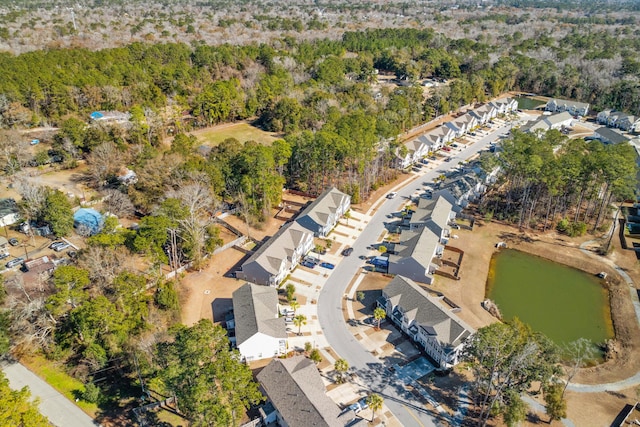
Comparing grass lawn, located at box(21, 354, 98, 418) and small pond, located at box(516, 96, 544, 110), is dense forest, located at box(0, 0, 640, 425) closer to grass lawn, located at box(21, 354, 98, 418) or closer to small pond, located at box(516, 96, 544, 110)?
grass lawn, located at box(21, 354, 98, 418)

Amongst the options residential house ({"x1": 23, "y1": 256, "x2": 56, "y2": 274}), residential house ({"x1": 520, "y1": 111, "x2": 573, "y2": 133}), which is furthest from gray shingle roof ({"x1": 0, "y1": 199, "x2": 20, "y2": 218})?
residential house ({"x1": 520, "y1": 111, "x2": 573, "y2": 133})

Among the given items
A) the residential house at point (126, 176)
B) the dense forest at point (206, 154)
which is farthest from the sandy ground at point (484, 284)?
the residential house at point (126, 176)

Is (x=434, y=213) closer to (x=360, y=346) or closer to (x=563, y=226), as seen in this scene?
(x=563, y=226)

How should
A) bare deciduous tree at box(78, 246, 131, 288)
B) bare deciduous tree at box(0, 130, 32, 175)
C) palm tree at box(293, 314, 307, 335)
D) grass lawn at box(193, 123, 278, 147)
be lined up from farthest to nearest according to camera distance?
grass lawn at box(193, 123, 278, 147), bare deciduous tree at box(0, 130, 32, 175), bare deciduous tree at box(78, 246, 131, 288), palm tree at box(293, 314, 307, 335)

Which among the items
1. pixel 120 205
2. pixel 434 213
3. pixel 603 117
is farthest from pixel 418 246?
pixel 603 117

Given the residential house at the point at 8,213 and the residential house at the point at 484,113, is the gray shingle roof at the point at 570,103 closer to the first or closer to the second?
the residential house at the point at 484,113
